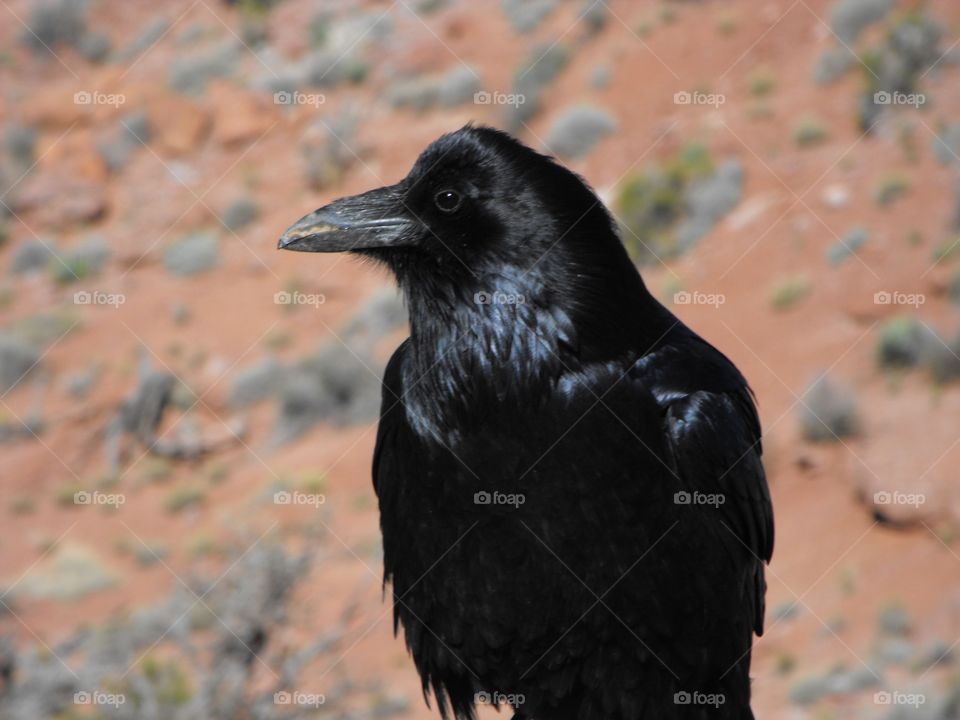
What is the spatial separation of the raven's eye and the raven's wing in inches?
31.2

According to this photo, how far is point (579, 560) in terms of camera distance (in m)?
3.46

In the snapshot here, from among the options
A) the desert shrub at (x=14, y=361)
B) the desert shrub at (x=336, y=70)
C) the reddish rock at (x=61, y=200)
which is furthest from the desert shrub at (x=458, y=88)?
the desert shrub at (x=14, y=361)

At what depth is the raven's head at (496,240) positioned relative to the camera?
353 cm

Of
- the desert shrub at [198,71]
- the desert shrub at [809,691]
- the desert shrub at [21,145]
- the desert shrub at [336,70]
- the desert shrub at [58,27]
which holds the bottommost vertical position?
the desert shrub at [809,691]

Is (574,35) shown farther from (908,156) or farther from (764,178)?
(908,156)

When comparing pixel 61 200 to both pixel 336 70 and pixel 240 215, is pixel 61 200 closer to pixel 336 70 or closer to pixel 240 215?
pixel 240 215

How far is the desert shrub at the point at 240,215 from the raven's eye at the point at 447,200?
22237 mm

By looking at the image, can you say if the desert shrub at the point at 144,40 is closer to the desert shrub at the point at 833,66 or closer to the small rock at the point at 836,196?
the desert shrub at the point at 833,66

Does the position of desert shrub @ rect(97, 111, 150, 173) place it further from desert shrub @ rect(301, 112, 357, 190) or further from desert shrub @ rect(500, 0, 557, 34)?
desert shrub @ rect(500, 0, 557, 34)

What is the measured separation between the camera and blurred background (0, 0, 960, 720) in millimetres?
11055

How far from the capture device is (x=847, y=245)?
15883 mm

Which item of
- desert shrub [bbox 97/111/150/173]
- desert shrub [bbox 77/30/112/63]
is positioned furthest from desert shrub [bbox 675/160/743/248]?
desert shrub [bbox 77/30/112/63]

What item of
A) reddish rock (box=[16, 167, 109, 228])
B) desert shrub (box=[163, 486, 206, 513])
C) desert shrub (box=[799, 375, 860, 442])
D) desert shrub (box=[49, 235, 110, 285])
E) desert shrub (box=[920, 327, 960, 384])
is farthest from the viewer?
reddish rock (box=[16, 167, 109, 228])

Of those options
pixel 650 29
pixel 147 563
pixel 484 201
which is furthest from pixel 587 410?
pixel 650 29
